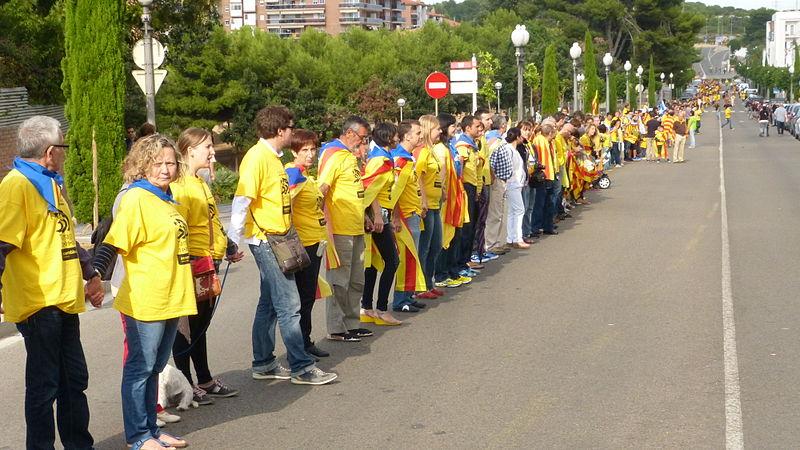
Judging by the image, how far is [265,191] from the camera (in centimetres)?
769

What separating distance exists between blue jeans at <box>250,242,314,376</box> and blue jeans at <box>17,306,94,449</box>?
188 centimetres

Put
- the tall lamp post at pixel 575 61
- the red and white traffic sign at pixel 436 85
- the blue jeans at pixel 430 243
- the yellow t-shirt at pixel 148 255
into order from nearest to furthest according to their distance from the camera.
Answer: the yellow t-shirt at pixel 148 255 < the blue jeans at pixel 430 243 < the red and white traffic sign at pixel 436 85 < the tall lamp post at pixel 575 61

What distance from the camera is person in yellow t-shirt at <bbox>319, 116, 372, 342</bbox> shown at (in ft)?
29.7

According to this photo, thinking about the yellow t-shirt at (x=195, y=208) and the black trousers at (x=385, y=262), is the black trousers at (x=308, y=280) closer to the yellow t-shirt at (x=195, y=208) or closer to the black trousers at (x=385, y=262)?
the yellow t-shirt at (x=195, y=208)

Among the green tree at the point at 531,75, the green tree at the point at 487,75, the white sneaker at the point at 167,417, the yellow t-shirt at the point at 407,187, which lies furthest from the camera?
the green tree at the point at 531,75

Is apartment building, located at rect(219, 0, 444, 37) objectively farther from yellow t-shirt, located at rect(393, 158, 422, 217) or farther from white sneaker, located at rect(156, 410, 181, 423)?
white sneaker, located at rect(156, 410, 181, 423)

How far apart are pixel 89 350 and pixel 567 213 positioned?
12261 millimetres

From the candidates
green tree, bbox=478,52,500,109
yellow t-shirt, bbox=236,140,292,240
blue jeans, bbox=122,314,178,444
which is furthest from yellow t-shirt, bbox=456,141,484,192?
green tree, bbox=478,52,500,109

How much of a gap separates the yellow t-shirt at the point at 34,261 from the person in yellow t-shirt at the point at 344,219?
10.9 ft

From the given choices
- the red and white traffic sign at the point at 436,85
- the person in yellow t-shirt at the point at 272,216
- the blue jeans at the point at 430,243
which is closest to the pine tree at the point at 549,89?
the red and white traffic sign at the point at 436,85

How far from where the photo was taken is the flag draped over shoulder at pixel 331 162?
9.05 meters

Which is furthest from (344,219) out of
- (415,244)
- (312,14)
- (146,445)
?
(312,14)

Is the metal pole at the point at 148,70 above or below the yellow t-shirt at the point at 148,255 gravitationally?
above

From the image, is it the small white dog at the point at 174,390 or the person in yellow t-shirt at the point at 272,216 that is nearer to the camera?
the small white dog at the point at 174,390
